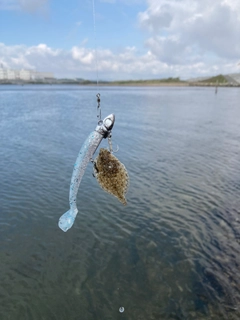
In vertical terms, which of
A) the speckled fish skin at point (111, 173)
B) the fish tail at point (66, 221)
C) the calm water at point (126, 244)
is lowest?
the calm water at point (126, 244)

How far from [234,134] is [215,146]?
766 cm

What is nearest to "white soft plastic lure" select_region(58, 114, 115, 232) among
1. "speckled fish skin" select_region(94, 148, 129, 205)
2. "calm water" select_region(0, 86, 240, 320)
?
"speckled fish skin" select_region(94, 148, 129, 205)

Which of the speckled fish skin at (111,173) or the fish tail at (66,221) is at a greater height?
the speckled fish skin at (111,173)

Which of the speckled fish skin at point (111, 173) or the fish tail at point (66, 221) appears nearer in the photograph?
the fish tail at point (66, 221)

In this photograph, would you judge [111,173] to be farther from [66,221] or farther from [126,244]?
[126,244]

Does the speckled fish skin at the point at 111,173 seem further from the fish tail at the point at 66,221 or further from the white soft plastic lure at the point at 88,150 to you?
the fish tail at the point at 66,221

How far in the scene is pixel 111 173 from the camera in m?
6.12

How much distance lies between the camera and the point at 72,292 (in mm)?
8398

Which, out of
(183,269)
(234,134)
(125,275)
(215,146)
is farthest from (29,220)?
(234,134)

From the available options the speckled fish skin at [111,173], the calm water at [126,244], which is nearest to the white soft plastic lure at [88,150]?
the speckled fish skin at [111,173]

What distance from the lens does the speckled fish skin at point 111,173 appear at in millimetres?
6066

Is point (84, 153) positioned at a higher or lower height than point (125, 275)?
higher

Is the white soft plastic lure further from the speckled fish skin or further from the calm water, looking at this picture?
the calm water

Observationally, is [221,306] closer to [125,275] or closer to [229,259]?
[229,259]
